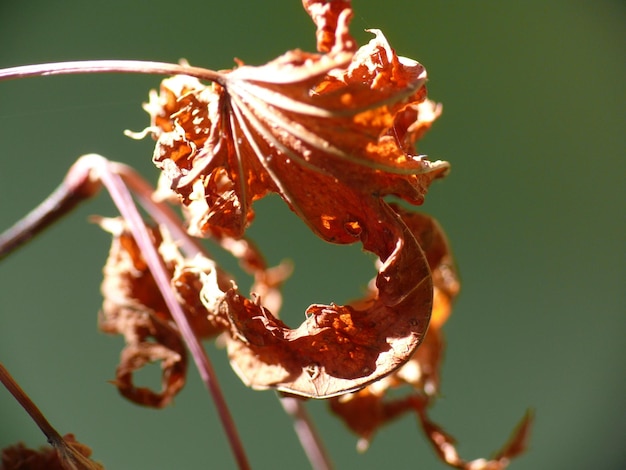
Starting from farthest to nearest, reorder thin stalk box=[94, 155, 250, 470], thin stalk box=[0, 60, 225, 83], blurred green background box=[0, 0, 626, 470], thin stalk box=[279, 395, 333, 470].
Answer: blurred green background box=[0, 0, 626, 470] → thin stalk box=[279, 395, 333, 470] → thin stalk box=[94, 155, 250, 470] → thin stalk box=[0, 60, 225, 83]

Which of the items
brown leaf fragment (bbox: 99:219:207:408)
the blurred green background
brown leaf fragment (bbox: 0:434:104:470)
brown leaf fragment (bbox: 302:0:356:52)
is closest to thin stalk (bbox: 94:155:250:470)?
brown leaf fragment (bbox: 99:219:207:408)

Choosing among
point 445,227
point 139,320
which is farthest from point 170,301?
point 445,227

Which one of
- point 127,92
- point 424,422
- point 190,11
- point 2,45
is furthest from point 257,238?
point 424,422

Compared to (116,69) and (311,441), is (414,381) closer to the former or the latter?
(311,441)


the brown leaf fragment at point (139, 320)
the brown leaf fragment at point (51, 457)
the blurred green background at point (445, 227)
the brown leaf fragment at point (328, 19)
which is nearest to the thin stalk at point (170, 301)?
the brown leaf fragment at point (139, 320)

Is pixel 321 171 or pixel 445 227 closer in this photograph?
pixel 321 171

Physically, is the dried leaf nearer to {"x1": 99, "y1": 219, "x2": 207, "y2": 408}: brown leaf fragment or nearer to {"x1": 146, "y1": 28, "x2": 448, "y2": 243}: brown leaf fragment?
{"x1": 99, "y1": 219, "x2": 207, "y2": 408}: brown leaf fragment

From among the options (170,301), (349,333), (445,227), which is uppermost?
(445,227)

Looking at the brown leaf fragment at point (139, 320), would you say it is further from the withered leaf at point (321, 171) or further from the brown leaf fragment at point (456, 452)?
the brown leaf fragment at point (456, 452)

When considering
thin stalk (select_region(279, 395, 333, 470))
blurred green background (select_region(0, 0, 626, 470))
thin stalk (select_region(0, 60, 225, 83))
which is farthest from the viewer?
blurred green background (select_region(0, 0, 626, 470))

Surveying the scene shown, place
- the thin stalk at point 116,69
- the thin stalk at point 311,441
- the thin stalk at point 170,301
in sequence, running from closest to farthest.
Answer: the thin stalk at point 116,69 → the thin stalk at point 170,301 → the thin stalk at point 311,441
